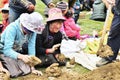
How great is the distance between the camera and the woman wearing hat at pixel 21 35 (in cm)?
496

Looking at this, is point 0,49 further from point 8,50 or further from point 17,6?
point 17,6

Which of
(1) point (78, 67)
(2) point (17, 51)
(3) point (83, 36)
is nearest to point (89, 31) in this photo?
(3) point (83, 36)

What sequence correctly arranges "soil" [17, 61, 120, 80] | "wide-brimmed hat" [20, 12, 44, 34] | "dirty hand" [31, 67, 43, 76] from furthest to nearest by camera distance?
"dirty hand" [31, 67, 43, 76] → "wide-brimmed hat" [20, 12, 44, 34] → "soil" [17, 61, 120, 80]

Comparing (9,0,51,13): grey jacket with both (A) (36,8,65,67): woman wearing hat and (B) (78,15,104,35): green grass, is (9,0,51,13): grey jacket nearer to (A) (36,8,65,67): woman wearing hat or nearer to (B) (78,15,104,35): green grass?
(A) (36,8,65,67): woman wearing hat

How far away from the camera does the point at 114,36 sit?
5.57m

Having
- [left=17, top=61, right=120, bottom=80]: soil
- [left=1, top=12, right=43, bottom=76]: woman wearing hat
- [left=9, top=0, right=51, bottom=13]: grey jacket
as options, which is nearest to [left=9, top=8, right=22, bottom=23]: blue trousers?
[left=9, top=0, right=51, bottom=13]: grey jacket

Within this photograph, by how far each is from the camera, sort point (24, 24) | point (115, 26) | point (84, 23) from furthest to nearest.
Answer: point (84, 23) < point (115, 26) < point (24, 24)

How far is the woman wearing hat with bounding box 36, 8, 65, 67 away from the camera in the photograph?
5.64 meters

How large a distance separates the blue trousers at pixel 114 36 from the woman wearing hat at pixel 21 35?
1166 millimetres

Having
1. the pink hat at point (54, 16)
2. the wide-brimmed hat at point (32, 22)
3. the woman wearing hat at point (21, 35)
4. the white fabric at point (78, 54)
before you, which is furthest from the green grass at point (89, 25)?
the wide-brimmed hat at point (32, 22)

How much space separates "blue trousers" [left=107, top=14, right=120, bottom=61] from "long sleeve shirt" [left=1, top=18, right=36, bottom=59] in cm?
119

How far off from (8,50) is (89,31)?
386 cm

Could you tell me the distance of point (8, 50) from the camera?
201 inches

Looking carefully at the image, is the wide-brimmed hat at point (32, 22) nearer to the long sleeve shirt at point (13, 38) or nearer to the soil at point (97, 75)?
the long sleeve shirt at point (13, 38)
